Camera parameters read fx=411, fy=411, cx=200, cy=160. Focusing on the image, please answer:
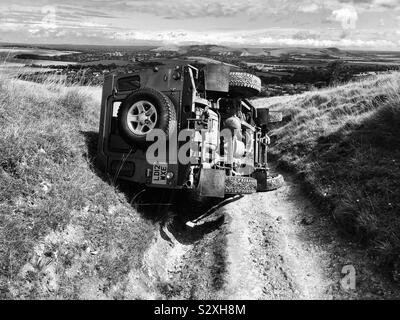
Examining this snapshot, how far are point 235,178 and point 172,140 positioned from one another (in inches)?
47.4

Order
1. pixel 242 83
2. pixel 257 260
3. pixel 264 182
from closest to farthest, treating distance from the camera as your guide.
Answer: pixel 257 260 → pixel 242 83 → pixel 264 182

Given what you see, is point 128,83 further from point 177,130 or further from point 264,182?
point 264,182

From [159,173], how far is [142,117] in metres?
1.01

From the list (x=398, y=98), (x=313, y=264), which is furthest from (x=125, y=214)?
(x=398, y=98)

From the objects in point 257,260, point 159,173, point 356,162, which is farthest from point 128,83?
point 356,162

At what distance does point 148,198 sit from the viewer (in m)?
7.59

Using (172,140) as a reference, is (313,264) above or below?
below

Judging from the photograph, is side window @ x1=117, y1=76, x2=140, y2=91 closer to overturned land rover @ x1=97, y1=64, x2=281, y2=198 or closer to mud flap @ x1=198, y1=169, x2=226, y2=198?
overturned land rover @ x1=97, y1=64, x2=281, y2=198

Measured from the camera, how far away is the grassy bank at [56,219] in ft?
14.8

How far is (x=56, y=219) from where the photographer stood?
5219 mm

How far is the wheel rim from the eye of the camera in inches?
271

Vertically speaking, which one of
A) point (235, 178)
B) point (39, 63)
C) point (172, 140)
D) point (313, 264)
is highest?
point (39, 63)

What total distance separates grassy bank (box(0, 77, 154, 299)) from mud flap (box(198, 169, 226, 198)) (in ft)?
3.62
